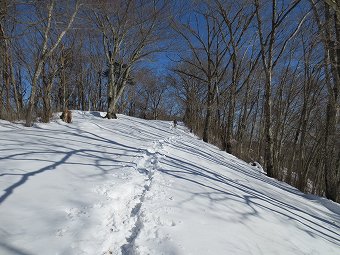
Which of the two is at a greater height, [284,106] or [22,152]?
[284,106]

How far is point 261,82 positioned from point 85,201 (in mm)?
21720

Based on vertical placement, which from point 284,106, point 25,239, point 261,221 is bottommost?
point 25,239

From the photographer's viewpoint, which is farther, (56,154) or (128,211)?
(56,154)

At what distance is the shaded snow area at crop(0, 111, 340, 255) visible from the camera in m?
2.62

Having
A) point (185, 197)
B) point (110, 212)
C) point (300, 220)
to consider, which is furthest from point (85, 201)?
point (300, 220)

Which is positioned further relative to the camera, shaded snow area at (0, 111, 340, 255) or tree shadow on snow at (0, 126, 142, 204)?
tree shadow on snow at (0, 126, 142, 204)

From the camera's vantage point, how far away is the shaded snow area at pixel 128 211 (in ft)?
8.59

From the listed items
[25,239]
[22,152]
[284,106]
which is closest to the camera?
[25,239]

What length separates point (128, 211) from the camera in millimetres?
3430

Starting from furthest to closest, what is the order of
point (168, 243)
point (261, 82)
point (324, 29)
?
point (261, 82) < point (324, 29) < point (168, 243)

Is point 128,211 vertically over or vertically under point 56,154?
under

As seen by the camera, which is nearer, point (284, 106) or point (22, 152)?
point (22, 152)

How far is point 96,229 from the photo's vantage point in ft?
9.15

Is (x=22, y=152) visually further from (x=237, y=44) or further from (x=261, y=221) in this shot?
(x=237, y=44)
